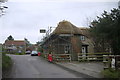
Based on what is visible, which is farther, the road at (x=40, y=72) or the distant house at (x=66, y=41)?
the distant house at (x=66, y=41)

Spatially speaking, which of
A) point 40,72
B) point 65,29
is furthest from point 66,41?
point 40,72

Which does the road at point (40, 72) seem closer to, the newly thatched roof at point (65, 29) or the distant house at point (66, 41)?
the distant house at point (66, 41)

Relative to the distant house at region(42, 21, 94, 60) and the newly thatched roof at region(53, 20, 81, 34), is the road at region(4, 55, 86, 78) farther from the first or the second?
the newly thatched roof at region(53, 20, 81, 34)

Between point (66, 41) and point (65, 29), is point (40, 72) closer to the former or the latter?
point (66, 41)

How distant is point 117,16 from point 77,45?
66.4 ft

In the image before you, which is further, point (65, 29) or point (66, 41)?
point (65, 29)

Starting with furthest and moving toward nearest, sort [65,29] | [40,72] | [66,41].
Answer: [65,29]
[66,41]
[40,72]

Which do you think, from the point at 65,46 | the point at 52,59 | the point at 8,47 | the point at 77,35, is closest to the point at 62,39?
the point at 65,46

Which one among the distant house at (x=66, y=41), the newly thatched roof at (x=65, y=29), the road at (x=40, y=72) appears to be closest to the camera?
the road at (x=40, y=72)

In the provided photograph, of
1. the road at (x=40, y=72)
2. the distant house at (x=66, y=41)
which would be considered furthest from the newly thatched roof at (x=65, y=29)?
the road at (x=40, y=72)

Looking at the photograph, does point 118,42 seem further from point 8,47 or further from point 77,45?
point 8,47

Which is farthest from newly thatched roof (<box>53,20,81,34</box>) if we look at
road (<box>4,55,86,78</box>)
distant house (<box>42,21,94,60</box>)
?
road (<box>4,55,86,78</box>)

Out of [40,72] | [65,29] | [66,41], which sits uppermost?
[65,29]

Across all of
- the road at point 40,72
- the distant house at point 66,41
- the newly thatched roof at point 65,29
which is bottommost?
the road at point 40,72
